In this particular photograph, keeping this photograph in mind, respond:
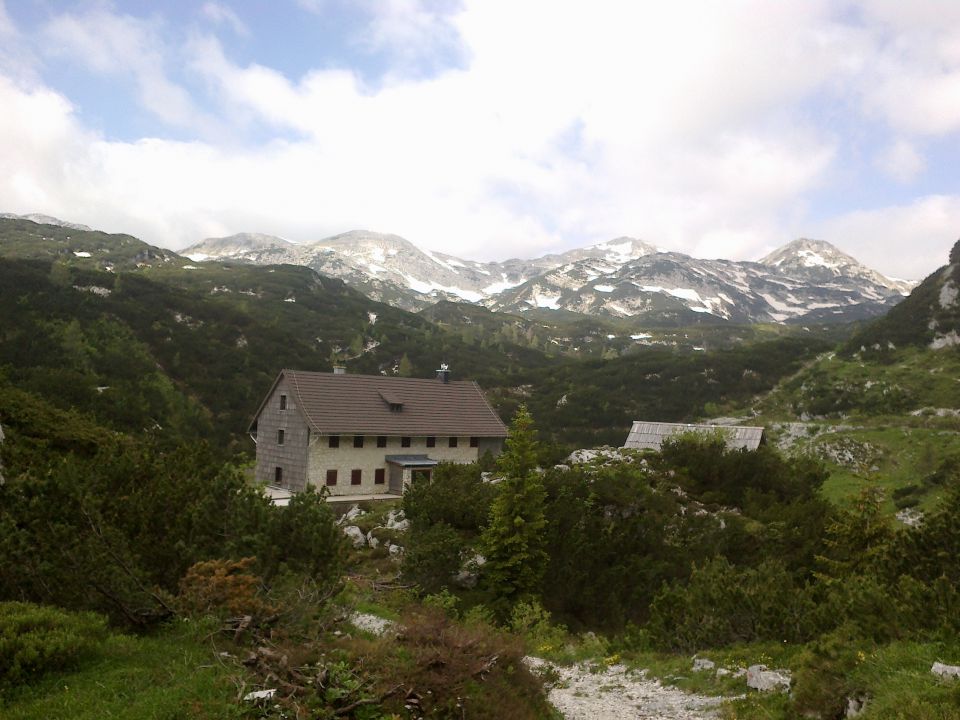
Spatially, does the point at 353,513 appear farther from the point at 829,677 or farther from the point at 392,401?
the point at 829,677

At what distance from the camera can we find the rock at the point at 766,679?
1047 cm

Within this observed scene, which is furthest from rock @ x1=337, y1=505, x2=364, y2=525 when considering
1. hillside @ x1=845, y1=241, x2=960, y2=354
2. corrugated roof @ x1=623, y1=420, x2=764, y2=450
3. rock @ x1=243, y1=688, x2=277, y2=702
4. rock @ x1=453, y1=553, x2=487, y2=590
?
hillside @ x1=845, y1=241, x2=960, y2=354

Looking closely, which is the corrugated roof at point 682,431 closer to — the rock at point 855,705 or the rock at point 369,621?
the rock at point 369,621

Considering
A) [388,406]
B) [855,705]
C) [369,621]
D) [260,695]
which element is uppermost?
[388,406]

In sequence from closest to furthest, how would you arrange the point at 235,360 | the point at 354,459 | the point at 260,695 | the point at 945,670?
the point at 260,695 < the point at 945,670 < the point at 354,459 < the point at 235,360

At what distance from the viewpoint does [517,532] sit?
2044cm

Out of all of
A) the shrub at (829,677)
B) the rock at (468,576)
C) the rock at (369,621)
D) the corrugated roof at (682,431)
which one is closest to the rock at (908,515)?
the corrugated roof at (682,431)

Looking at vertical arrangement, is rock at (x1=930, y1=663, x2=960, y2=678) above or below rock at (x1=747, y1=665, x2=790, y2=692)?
above

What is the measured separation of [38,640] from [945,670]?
11450 mm

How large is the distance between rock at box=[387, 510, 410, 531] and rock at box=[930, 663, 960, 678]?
2016 centimetres

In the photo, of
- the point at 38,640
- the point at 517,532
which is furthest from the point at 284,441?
the point at 38,640

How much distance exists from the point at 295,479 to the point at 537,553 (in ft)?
70.4

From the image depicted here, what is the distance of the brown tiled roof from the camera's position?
37531mm

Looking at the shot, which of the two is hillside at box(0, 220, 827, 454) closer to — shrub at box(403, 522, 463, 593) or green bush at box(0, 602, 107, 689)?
shrub at box(403, 522, 463, 593)
